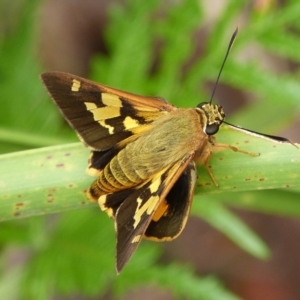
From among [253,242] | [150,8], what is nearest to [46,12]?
[150,8]

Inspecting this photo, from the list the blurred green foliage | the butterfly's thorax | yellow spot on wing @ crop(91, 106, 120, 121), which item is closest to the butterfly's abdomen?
the butterfly's thorax

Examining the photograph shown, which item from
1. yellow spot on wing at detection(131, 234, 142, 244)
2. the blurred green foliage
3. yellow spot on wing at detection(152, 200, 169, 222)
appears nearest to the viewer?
yellow spot on wing at detection(131, 234, 142, 244)

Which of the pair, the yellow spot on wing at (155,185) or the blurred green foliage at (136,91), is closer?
the yellow spot on wing at (155,185)

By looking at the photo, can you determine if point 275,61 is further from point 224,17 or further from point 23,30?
point 23,30

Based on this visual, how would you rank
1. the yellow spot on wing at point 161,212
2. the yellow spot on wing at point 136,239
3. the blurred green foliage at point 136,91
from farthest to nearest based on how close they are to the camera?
the blurred green foliage at point 136,91, the yellow spot on wing at point 161,212, the yellow spot on wing at point 136,239

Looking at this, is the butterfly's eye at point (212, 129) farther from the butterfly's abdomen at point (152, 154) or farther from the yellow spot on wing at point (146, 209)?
the yellow spot on wing at point (146, 209)

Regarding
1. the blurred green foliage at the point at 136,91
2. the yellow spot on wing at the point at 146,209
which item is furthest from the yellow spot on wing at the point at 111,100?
the blurred green foliage at the point at 136,91

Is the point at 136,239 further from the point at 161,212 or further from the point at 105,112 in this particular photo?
the point at 105,112

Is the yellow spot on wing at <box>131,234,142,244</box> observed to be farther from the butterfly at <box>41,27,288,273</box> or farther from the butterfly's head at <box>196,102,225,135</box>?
the butterfly's head at <box>196,102,225,135</box>
